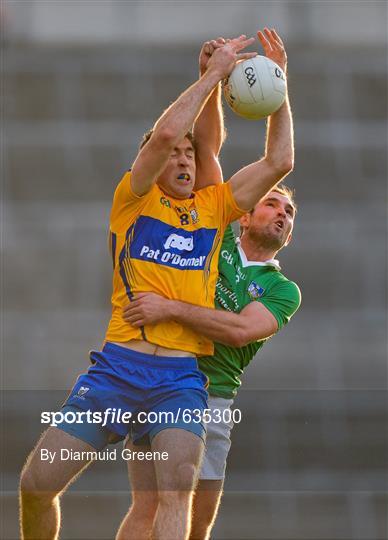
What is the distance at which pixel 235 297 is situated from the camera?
5645 millimetres

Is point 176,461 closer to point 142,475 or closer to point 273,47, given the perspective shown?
point 142,475

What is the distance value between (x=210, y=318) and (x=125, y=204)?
25.9 inches

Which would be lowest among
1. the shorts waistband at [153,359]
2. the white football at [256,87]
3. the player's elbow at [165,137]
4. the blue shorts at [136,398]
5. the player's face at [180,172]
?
the blue shorts at [136,398]

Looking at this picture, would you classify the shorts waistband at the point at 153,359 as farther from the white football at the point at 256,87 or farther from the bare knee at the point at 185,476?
the white football at the point at 256,87

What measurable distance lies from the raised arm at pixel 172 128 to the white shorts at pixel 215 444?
4.37 feet

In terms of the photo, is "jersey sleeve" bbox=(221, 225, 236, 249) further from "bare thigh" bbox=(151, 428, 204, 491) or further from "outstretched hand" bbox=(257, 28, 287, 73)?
"bare thigh" bbox=(151, 428, 204, 491)

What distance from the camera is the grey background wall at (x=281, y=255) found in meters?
12.3

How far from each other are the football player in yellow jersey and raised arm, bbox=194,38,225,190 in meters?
0.18

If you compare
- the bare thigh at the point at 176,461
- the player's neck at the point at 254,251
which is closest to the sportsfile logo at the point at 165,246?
the player's neck at the point at 254,251

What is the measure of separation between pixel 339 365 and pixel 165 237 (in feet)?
29.1

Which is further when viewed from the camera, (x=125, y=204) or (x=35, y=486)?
(x=125, y=204)

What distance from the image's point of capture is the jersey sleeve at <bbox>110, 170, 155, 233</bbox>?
5098 millimetres

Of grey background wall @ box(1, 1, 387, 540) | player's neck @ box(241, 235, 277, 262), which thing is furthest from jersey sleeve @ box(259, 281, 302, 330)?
grey background wall @ box(1, 1, 387, 540)

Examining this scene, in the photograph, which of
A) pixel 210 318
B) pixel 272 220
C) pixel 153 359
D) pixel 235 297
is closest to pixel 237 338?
pixel 210 318
